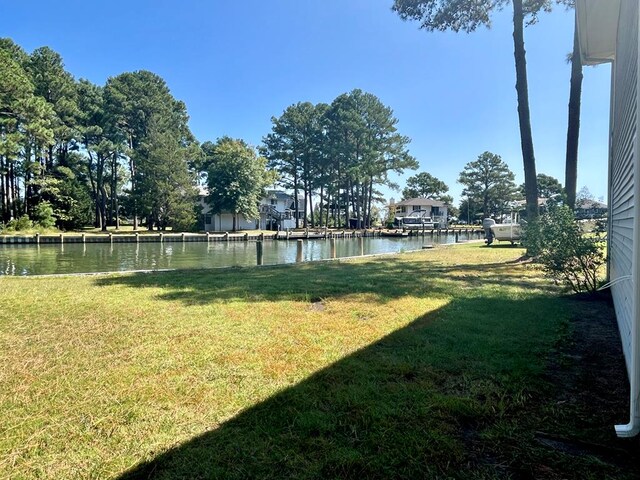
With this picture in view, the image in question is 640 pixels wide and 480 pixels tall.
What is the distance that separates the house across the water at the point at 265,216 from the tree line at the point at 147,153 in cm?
265

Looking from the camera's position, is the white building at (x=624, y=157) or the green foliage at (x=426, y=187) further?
the green foliage at (x=426, y=187)

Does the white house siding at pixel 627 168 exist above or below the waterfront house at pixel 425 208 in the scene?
below

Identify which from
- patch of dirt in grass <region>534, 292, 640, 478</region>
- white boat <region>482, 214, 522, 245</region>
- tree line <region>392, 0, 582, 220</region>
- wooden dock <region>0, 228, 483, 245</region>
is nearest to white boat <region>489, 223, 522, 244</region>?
white boat <region>482, 214, 522, 245</region>

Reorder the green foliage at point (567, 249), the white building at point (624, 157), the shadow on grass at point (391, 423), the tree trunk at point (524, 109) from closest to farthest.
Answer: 1. the shadow on grass at point (391, 423)
2. the white building at point (624, 157)
3. the green foliage at point (567, 249)
4. the tree trunk at point (524, 109)

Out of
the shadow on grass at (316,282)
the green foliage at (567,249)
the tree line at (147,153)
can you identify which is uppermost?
the tree line at (147,153)

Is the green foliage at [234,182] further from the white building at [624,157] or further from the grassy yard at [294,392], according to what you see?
the white building at [624,157]

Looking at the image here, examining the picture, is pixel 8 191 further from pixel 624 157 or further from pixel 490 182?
pixel 490 182

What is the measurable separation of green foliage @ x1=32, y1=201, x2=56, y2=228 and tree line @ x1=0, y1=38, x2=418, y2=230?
0.08m

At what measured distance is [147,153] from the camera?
35.2 metres

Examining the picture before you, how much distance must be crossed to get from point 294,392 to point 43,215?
32487mm

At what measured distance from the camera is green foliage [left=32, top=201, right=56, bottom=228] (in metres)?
27.5

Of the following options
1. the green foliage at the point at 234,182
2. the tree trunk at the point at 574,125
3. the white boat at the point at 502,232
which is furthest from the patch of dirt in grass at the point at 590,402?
the green foliage at the point at 234,182

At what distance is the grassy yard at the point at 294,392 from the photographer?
178 cm

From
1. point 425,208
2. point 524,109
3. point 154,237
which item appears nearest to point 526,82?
point 524,109
